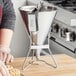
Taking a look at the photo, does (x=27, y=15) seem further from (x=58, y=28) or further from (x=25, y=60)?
(x=58, y=28)

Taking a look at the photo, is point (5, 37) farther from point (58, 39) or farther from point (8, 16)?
point (58, 39)

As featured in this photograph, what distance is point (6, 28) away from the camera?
1289mm

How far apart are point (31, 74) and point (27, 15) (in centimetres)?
28

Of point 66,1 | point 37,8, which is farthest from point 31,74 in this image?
point 66,1

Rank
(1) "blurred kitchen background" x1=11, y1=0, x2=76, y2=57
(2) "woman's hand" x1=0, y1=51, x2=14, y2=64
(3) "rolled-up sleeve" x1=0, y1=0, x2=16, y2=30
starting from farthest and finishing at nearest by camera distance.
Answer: (1) "blurred kitchen background" x1=11, y1=0, x2=76, y2=57 → (3) "rolled-up sleeve" x1=0, y1=0, x2=16, y2=30 → (2) "woman's hand" x1=0, y1=51, x2=14, y2=64

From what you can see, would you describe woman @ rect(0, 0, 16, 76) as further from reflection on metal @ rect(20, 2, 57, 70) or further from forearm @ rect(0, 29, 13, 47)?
reflection on metal @ rect(20, 2, 57, 70)

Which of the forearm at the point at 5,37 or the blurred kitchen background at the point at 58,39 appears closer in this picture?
the forearm at the point at 5,37

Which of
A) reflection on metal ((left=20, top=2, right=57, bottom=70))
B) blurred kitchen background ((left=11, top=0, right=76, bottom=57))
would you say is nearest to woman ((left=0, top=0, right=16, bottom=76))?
reflection on metal ((left=20, top=2, right=57, bottom=70))

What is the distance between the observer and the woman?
1204mm

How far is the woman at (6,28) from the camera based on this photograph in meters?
1.20

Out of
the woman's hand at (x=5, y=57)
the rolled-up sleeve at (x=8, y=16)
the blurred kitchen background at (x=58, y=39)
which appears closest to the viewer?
the woman's hand at (x=5, y=57)

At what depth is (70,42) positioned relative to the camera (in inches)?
79.7

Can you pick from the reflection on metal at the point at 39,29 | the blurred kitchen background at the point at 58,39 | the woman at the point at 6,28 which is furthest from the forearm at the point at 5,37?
the blurred kitchen background at the point at 58,39

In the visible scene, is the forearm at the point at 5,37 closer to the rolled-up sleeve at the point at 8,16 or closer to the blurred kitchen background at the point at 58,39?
the rolled-up sleeve at the point at 8,16
